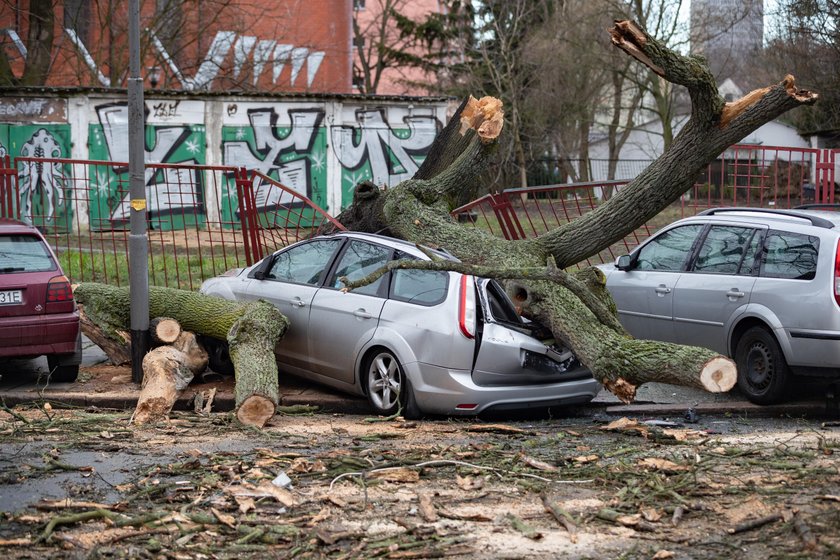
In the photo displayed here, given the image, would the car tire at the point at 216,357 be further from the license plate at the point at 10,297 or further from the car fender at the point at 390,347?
the car fender at the point at 390,347

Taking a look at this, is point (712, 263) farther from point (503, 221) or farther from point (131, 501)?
point (131, 501)

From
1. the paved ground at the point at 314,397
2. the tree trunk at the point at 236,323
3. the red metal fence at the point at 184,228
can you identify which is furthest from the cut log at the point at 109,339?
the red metal fence at the point at 184,228

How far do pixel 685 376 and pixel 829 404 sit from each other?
2.07m

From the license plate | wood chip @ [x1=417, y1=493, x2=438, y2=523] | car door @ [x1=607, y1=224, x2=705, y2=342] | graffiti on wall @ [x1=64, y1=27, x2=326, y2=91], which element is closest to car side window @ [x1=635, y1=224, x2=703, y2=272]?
car door @ [x1=607, y1=224, x2=705, y2=342]

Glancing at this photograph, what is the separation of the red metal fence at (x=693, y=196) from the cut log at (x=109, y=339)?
3.64 meters

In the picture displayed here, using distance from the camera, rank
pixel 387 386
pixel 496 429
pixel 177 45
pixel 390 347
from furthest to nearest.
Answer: pixel 177 45, pixel 387 386, pixel 390 347, pixel 496 429

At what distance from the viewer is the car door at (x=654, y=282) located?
10.1 meters

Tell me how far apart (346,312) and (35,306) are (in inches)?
117

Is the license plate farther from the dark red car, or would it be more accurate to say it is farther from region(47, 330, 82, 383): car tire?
region(47, 330, 82, 383): car tire

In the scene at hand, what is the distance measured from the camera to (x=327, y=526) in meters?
5.30

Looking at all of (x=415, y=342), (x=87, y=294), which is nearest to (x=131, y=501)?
(x=415, y=342)

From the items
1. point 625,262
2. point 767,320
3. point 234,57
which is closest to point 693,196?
point 625,262

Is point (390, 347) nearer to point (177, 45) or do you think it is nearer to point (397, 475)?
point (397, 475)

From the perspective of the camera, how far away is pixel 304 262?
9.74 m
